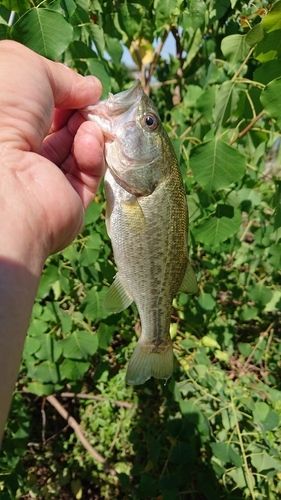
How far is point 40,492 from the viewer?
287 cm

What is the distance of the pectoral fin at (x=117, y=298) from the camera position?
5.10 ft

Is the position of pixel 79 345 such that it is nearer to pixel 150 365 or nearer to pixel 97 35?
pixel 150 365

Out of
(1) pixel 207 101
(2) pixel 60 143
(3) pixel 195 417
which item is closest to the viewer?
(2) pixel 60 143

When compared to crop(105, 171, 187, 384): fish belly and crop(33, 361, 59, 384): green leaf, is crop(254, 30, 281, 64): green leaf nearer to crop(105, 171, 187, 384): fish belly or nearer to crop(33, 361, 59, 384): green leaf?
crop(105, 171, 187, 384): fish belly

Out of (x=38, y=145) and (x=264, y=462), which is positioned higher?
(x=38, y=145)

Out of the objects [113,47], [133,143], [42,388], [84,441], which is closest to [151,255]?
[133,143]

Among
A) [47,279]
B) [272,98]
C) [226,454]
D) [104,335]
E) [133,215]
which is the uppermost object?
[272,98]

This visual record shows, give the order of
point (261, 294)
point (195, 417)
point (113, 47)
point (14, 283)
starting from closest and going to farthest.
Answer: point (14, 283) < point (113, 47) < point (195, 417) < point (261, 294)

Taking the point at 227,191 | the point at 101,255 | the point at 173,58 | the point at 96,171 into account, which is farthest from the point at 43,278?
the point at 173,58

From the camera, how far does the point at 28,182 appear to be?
1.24m

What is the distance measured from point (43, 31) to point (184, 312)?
7.08ft

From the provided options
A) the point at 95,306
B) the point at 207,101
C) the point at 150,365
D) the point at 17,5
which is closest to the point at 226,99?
the point at 207,101

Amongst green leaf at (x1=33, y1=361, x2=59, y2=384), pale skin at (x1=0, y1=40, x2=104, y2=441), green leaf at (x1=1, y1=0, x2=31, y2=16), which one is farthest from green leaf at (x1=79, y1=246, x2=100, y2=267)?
green leaf at (x1=1, y1=0, x2=31, y2=16)

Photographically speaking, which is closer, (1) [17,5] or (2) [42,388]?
(1) [17,5]
